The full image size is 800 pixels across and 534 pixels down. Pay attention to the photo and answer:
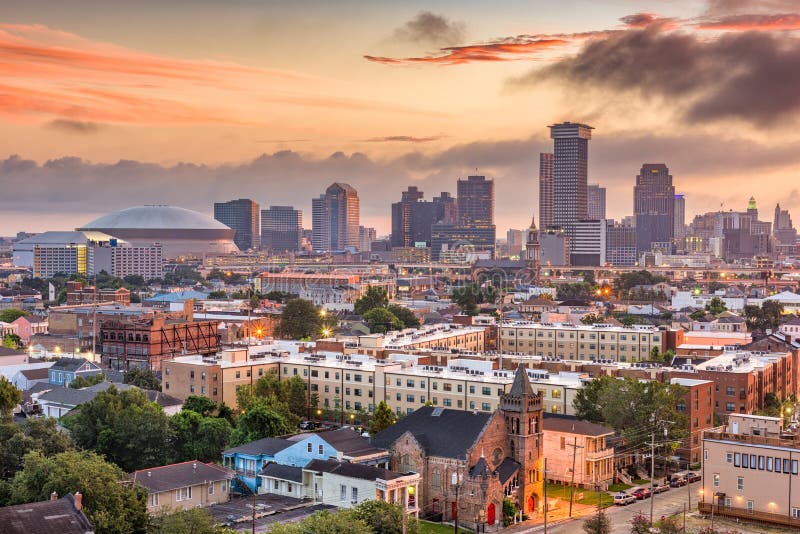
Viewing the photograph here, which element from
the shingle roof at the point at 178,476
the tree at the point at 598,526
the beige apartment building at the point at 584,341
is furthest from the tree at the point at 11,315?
the tree at the point at 598,526

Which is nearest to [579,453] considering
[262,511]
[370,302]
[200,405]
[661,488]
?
[661,488]

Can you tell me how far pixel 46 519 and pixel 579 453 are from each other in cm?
3501

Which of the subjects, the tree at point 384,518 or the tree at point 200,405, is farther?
the tree at point 200,405

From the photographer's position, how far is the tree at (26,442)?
5978cm

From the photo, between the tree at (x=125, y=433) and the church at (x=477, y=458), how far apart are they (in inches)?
583

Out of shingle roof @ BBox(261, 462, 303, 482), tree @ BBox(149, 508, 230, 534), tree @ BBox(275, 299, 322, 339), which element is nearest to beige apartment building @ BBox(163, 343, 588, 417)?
shingle roof @ BBox(261, 462, 303, 482)

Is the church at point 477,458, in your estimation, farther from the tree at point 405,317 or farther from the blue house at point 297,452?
the tree at point 405,317

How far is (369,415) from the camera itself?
268ft

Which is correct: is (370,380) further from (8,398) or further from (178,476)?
(8,398)

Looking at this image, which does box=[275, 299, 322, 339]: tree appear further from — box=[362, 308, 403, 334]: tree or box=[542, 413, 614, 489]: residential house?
box=[542, 413, 614, 489]: residential house

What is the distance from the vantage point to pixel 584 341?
11838 cm

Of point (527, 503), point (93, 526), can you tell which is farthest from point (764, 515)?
point (93, 526)

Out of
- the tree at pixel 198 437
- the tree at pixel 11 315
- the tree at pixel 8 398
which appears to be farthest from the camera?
the tree at pixel 11 315

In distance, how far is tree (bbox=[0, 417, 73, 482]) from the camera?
5978 centimetres
